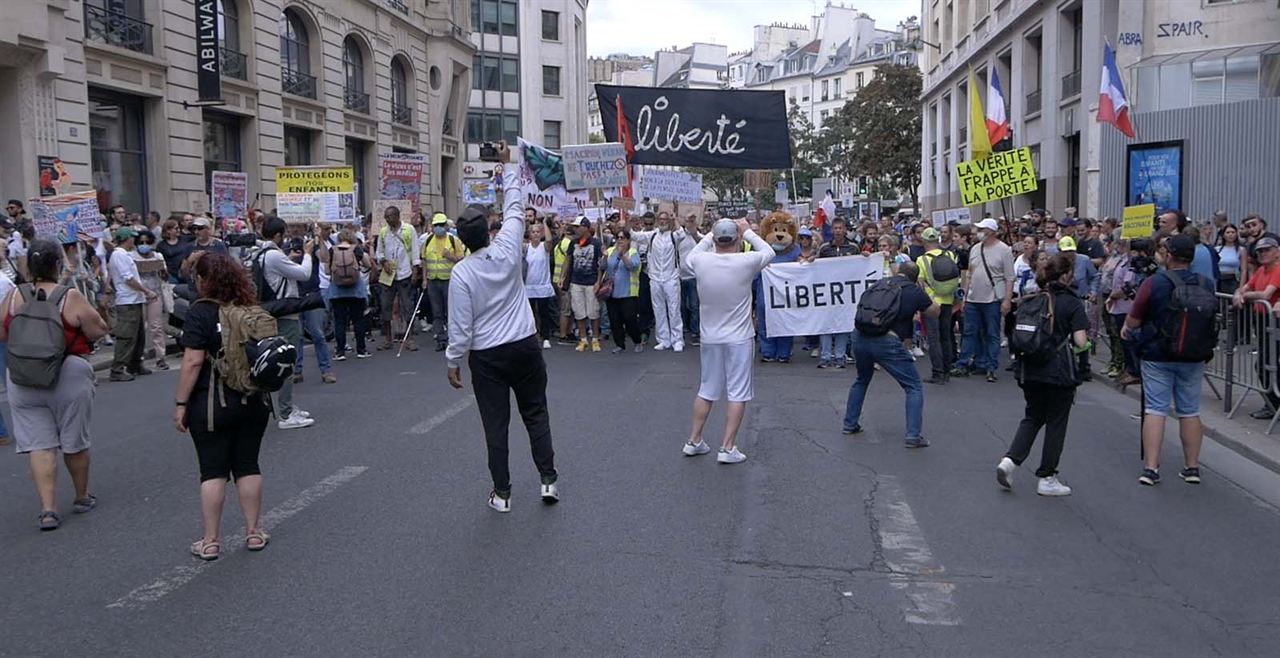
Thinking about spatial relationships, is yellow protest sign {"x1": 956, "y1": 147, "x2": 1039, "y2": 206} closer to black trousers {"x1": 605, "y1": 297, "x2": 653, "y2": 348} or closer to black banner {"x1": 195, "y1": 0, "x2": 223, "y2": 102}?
black trousers {"x1": 605, "y1": 297, "x2": 653, "y2": 348}

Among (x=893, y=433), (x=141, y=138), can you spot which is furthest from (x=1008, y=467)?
(x=141, y=138)

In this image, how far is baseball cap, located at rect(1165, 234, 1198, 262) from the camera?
7375 millimetres

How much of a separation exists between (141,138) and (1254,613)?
24352mm

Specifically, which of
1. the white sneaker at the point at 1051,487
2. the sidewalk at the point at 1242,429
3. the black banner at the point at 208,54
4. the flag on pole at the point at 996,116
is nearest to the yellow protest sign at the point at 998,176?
the flag on pole at the point at 996,116

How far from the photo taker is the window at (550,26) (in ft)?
220

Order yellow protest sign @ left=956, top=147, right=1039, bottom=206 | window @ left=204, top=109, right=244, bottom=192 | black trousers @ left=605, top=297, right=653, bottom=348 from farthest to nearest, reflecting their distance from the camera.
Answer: window @ left=204, top=109, right=244, bottom=192 → yellow protest sign @ left=956, top=147, right=1039, bottom=206 → black trousers @ left=605, top=297, right=653, bottom=348

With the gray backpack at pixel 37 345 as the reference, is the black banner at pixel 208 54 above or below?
above

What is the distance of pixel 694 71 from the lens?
413ft

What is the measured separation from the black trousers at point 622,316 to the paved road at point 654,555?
237 inches

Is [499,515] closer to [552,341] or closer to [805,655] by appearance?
[805,655]

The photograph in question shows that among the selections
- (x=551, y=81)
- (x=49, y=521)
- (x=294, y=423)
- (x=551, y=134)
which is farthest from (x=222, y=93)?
(x=551, y=81)

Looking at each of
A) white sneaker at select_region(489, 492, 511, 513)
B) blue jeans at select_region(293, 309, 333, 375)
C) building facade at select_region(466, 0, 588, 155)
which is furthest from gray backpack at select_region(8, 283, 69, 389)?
building facade at select_region(466, 0, 588, 155)

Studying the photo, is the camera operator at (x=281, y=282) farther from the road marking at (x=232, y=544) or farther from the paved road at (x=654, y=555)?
the road marking at (x=232, y=544)

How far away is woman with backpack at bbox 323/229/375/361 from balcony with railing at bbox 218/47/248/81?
1485 centimetres
